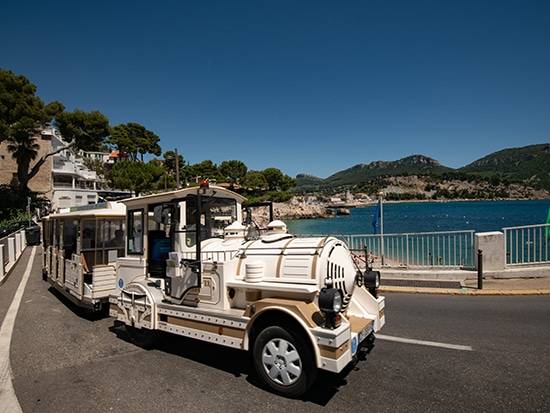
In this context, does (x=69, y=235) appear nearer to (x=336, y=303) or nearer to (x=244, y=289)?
(x=244, y=289)

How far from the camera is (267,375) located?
3.78m

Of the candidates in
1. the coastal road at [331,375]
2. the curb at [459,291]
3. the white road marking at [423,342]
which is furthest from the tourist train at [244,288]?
the curb at [459,291]

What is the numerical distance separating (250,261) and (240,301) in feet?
1.72

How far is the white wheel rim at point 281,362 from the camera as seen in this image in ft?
11.8

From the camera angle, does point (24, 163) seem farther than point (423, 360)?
Yes

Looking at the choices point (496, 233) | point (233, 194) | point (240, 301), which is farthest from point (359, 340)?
point (496, 233)

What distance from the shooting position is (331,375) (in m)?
4.18

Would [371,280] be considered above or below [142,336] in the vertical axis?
above

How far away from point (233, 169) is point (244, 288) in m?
81.5

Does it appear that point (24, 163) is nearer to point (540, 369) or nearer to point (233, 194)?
point (233, 194)

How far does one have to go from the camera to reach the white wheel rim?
3.59m

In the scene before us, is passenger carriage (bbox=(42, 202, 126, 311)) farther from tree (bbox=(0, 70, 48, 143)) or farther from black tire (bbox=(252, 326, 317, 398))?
tree (bbox=(0, 70, 48, 143))

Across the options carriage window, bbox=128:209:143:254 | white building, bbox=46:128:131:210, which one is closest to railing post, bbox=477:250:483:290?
carriage window, bbox=128:209:143:254

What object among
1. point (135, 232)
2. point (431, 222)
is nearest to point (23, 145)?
point (135, 232)
